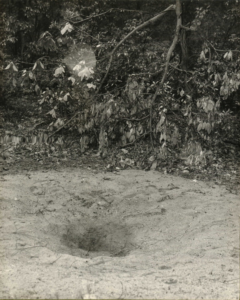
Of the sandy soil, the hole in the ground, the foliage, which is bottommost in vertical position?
the hole in the ground

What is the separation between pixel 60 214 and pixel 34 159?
2118mm

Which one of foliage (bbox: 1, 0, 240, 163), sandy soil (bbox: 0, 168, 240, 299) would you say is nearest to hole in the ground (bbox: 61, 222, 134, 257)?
sandy soil (bbox: 0, 168, 240, 299)

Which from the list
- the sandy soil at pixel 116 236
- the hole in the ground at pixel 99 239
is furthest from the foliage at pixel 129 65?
the hole in the ground at pixel 99 239

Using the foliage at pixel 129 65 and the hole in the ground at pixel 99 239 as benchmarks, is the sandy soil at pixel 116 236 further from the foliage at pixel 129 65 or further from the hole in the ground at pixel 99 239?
the foliage at pixel 129 65

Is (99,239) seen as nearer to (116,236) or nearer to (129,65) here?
(116,236)

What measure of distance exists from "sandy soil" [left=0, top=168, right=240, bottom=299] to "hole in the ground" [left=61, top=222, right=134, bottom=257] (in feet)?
0.04

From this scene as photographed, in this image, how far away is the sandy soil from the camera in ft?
11.6

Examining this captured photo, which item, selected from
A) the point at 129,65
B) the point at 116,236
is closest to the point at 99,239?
the point at 116,236

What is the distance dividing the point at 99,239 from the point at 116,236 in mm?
203

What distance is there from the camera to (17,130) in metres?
8.41

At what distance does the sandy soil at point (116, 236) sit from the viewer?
11.6 feet

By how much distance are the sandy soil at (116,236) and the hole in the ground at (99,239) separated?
1 centimetres

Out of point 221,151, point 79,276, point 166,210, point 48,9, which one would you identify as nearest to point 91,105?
point 166,210

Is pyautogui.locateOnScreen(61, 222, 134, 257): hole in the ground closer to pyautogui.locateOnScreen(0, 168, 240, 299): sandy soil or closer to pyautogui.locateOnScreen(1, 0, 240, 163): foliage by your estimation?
pyautogui.locateOnScreen(0, 168, 240, 299): sandy soil
